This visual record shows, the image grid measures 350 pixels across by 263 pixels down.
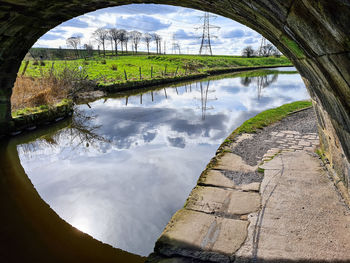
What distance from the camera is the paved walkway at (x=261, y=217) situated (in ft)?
9.33

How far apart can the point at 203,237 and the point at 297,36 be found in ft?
8.17

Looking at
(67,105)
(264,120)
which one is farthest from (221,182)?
(67,105)

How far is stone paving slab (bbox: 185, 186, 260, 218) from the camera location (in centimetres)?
365

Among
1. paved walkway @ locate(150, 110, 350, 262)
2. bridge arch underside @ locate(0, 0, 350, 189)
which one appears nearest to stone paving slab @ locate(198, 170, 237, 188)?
paved walkway @ locate(150, 110, 350, 262)

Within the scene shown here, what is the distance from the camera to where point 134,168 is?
616 centimetres

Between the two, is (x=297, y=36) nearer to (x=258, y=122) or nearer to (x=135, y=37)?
(x=258, y=122)

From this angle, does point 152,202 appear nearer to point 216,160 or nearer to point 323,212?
point 216,160

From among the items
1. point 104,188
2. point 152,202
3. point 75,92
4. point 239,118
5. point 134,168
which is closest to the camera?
point 152,202

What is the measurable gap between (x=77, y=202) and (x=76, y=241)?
1.13 metres

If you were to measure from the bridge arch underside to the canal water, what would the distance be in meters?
2.72

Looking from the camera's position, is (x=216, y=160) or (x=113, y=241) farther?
(x=216, y=160)

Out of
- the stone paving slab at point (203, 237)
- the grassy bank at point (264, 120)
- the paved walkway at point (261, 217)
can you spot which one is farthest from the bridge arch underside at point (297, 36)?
the grassy bank at point (264, 120)

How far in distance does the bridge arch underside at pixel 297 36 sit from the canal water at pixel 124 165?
107 inches

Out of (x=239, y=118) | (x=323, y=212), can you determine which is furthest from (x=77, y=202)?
(x=239, y=118)
